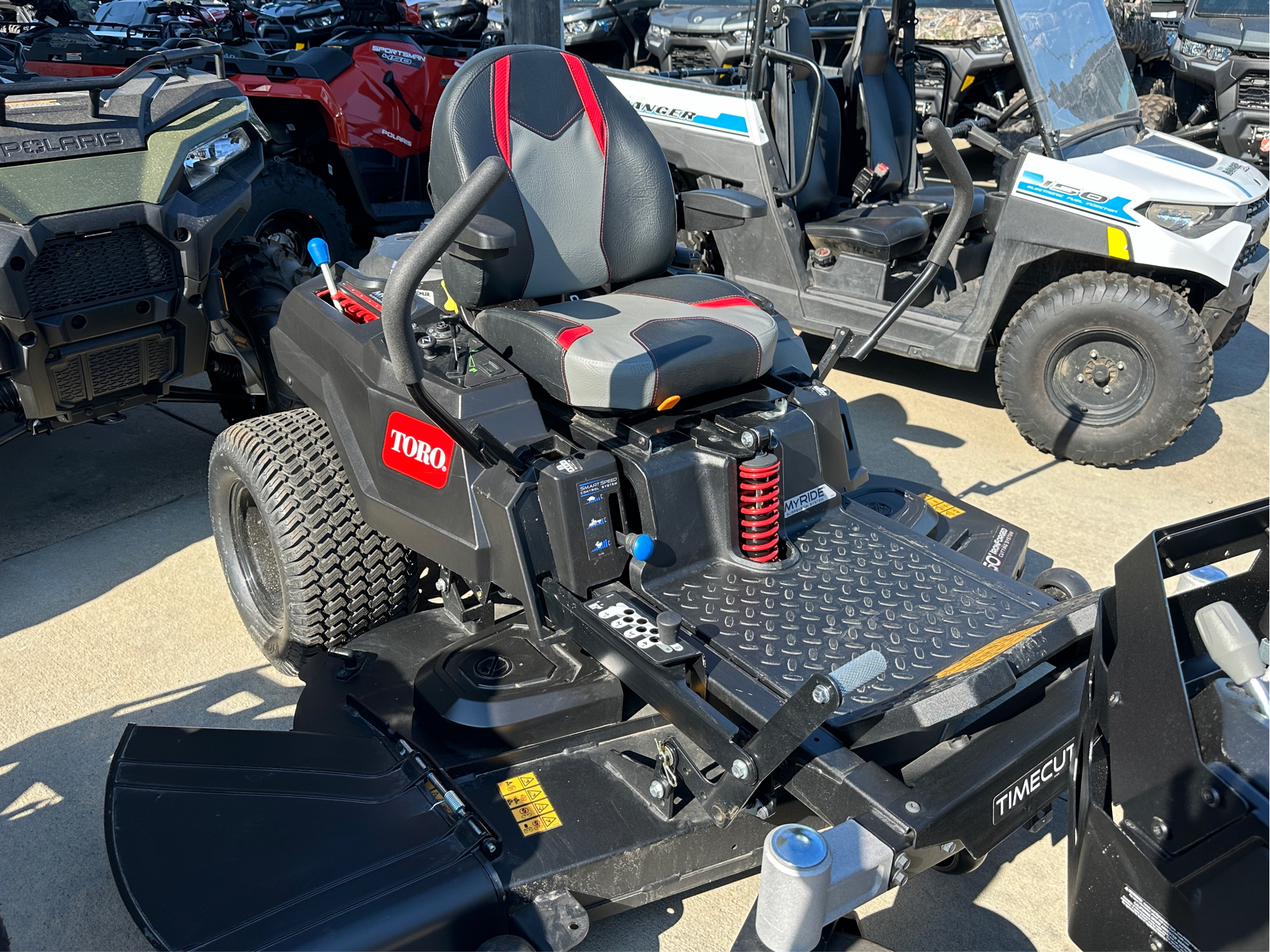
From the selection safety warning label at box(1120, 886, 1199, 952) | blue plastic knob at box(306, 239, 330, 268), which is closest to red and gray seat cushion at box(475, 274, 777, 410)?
blue plastic knob at box(306, 239, 330, 268)

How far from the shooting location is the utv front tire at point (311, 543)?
8.53 feet

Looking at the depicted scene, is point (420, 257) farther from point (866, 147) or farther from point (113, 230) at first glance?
point (866, 147)

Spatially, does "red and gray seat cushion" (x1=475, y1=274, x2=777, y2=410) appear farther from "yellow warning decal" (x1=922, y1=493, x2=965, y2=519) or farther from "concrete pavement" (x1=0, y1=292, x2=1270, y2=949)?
"concrete pavement" (x1=0, y1=292, x2=1270, y2=949)

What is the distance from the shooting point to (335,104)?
198 inches

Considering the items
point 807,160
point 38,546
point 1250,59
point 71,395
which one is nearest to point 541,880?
point 71,395

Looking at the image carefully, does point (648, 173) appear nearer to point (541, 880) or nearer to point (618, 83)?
point (541, 880)

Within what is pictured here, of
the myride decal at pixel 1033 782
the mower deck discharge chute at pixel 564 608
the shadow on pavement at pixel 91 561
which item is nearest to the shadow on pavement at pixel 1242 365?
the mower deck discharge chute at pixel 564 608

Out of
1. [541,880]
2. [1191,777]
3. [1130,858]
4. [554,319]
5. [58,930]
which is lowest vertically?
[58,930]

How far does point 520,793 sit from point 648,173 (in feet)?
5.61

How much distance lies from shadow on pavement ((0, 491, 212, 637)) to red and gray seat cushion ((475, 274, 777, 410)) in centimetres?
157

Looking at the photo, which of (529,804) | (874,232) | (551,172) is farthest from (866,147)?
(529,804)

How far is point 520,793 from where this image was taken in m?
2.06

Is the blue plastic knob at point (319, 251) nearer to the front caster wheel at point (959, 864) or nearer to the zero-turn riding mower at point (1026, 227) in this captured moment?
the zero-turn riding mower at point (1026, 227)

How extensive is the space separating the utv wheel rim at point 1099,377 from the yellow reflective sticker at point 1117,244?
0.29 m
